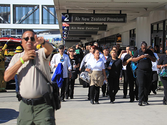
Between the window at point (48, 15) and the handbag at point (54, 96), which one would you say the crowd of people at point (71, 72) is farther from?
the window at point (48, 15)

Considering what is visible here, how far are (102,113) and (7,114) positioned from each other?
252cm

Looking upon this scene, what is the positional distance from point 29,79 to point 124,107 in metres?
5.18

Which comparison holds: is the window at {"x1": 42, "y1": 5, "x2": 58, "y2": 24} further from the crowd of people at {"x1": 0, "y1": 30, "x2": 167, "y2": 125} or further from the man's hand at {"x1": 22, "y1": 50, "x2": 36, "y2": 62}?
the man's hand at {"x1": 22, "y1": 50, "x2": 36, "y2": 62}

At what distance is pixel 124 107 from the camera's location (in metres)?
8.37

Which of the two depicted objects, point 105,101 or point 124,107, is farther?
point 105,101

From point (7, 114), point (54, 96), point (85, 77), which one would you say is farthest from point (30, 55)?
point (85, 77)

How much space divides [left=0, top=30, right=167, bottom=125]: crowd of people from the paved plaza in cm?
38

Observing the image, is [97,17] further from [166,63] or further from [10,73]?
[10,73]

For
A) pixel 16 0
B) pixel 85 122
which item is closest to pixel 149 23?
pixel 85 122

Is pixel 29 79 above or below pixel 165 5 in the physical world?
below

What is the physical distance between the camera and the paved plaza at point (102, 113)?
6617mm

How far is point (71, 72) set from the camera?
1009cm

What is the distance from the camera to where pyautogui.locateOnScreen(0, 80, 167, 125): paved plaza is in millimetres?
6617

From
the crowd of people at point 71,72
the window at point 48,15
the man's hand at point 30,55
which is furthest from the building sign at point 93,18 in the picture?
the window at point 48,15
